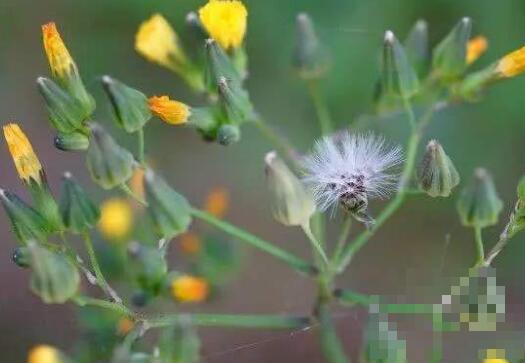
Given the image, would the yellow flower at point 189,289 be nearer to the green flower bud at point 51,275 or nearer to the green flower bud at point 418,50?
the green flower bud at point 51,275

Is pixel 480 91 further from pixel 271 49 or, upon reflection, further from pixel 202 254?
pixel 271 49

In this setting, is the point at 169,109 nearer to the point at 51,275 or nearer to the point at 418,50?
the point at 51,275

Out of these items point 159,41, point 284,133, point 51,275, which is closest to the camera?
point 51,275

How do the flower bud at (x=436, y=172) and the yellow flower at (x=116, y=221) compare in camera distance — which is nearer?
the flower bud at (x=436, y=172)

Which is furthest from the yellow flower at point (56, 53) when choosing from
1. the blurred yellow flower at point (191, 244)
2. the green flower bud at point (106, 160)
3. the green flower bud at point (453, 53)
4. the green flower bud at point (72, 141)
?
the green flower bud at point (453, 53)

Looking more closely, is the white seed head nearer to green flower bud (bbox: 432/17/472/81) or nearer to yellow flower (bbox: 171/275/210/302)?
green flower bud (bbox: 432/17/472/81)

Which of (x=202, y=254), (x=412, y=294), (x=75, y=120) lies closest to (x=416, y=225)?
(x=202, y=254)

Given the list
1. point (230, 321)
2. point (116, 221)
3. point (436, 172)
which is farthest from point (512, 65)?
point (116, 221)
